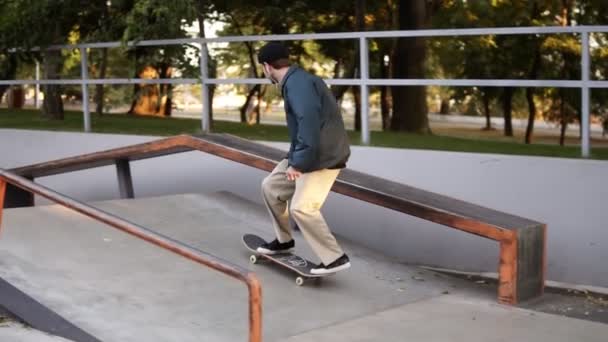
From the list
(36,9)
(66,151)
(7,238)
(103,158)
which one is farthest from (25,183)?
(36,9)

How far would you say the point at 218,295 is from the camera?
6.90m

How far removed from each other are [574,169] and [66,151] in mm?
7317

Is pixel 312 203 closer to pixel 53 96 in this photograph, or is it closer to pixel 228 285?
pixel 228 285

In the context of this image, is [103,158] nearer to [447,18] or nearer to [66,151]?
[66,151]

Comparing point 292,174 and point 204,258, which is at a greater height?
point 292,174

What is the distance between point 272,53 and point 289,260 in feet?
5.57

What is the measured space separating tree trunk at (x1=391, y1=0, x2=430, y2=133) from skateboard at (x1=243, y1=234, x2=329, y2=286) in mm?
10642

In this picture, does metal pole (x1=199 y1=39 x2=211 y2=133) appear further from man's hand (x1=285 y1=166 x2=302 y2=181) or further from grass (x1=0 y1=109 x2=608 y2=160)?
man's hand (x1=285 y1=166 x2=302 y2=181)

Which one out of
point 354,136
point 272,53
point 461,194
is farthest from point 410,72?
point 272,53

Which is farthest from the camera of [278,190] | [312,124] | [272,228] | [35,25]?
[35,25]

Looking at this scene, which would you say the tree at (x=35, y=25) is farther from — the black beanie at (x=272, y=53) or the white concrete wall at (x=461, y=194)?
the black beanie at (x=272, y=53)

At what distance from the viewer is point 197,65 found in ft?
43.7

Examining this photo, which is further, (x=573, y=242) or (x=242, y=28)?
(x=242, y=28)

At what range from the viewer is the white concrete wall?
8.20 meters
